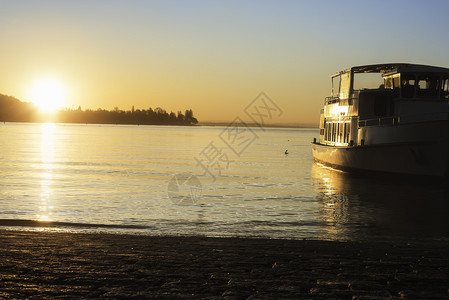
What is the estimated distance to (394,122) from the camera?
33.3m

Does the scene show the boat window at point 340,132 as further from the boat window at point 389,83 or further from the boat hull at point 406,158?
the boat hull at point 406,158

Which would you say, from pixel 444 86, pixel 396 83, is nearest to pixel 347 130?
pixel 396 83

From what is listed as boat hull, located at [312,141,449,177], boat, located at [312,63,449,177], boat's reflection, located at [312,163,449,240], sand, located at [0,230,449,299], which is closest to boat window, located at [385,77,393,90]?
boat, located at [312,63,449,177]

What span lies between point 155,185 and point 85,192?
504cm

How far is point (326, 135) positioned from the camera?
46000 millimetres

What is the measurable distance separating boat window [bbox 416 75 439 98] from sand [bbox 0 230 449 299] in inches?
1069

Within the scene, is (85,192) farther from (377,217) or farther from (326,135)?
(326,135)

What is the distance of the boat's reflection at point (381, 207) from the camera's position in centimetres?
1388

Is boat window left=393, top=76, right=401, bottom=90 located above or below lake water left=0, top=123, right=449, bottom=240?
above

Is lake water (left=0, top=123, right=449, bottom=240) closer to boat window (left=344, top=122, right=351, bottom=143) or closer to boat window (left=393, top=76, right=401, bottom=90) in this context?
boat window (left=344, top=122, right=351, bottom=143)

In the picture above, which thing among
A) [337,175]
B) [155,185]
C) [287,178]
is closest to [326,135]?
[337,175]

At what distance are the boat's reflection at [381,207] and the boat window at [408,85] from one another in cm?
630

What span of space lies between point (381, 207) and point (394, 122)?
14.3 metres

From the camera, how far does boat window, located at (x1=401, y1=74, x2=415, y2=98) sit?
1357 inches
